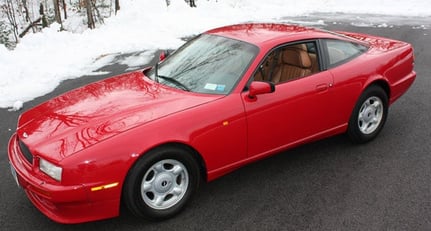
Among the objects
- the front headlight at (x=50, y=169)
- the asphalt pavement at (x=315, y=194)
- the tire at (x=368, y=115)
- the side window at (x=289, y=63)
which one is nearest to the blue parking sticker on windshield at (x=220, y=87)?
the side window at (x=289, y=63)

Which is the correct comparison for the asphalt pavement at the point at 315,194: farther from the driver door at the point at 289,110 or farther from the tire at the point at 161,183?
the driver door at the point at 289,110

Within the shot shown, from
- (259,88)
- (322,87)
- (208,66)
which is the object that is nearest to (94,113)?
(208,66)

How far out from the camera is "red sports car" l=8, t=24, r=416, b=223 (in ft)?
9.65

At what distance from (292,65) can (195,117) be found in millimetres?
1306

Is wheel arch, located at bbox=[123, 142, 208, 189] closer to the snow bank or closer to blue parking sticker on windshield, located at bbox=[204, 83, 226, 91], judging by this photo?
blue parking sticker on windshield, located at bbox=[204, 83, 226, 91]

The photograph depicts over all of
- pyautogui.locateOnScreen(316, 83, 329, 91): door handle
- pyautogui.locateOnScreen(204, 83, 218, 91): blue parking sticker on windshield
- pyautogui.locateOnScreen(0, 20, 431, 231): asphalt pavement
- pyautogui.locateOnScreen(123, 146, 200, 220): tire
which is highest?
pyautogui.locateOnScreen(204, 83, 218, 91): blue parking sticker on windshield

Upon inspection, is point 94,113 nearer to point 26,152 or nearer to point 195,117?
point 26,152

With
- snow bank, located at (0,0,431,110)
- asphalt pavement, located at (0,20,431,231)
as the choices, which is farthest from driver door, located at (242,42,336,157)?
snow bank, located at (0,0,431,110)

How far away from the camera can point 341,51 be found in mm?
4320

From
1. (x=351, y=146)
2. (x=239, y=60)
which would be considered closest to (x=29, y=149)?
(x=239, y=60)

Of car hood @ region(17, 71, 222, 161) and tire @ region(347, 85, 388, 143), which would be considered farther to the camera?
tire @ region(347, 85, 388, 143)

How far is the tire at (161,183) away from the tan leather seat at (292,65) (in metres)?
1.24

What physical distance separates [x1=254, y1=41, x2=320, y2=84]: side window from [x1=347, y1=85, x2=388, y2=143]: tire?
708 mm

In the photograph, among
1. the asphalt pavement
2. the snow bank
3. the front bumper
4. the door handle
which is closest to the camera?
the front bumper
